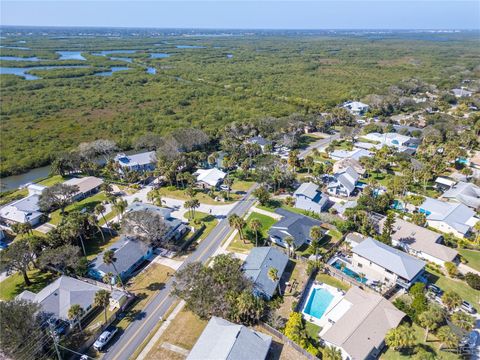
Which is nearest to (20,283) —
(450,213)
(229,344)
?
(229,344)

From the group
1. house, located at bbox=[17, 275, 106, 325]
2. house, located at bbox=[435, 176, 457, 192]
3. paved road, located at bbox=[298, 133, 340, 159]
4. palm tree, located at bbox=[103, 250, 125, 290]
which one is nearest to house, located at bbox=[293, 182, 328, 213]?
paved road, located at bbox=[298, 133, 340, 159]

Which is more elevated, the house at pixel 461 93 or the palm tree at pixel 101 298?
the house at pixel 461 93

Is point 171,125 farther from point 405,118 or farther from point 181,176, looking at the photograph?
point 405,118

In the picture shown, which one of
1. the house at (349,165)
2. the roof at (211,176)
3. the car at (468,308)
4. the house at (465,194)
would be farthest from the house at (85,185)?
the house at (465,194)

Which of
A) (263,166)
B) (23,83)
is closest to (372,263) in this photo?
(263,166)

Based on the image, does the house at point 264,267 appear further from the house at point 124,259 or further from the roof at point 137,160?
the roof at point 137,160

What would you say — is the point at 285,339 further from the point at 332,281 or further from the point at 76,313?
the point at 76,313
